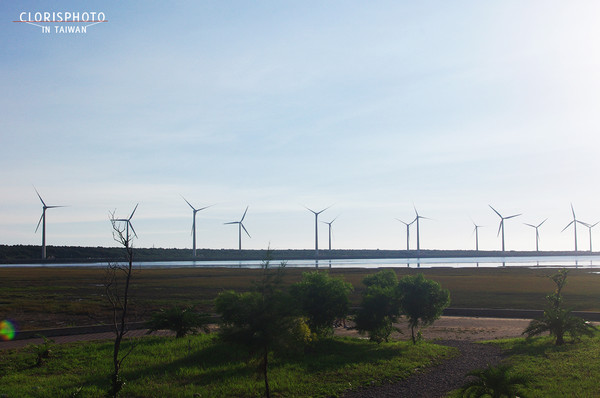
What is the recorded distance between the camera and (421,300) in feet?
94.6

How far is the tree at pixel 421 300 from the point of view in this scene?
2894 cm

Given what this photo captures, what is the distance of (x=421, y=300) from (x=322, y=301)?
6083 millimetres

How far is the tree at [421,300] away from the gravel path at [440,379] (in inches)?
124

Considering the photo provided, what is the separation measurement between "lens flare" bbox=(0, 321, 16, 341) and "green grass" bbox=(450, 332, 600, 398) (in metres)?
24.2

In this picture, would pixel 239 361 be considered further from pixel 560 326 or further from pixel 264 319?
pixel 560 326

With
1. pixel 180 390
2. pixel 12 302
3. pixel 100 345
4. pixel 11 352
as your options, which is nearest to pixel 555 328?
pixel 180 390

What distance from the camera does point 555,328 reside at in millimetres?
26203

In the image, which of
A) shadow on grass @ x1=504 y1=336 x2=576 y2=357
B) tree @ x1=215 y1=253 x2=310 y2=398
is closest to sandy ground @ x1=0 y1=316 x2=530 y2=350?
shadow on grass @ x1=504 y1=336 x2=576 y2=357

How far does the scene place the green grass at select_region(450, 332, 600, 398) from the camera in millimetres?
17219

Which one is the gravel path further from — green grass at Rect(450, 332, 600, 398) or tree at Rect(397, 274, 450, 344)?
tree at Rect(397, 274, 450, 344)

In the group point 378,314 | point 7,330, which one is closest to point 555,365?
point 378,314

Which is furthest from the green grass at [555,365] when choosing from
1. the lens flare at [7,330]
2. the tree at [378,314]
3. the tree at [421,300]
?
the lens flare at [7,330]

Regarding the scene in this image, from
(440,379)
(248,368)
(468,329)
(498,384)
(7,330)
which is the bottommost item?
(468,329)

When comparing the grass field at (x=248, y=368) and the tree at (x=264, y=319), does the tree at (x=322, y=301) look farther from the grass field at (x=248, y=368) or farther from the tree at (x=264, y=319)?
the tree at (x=264, y=319)
